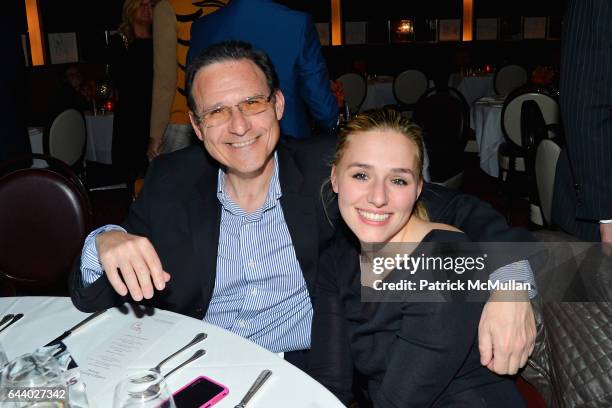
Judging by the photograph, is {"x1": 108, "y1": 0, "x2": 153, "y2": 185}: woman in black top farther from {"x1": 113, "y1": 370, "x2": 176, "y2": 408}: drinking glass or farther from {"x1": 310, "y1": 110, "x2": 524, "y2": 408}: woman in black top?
{"x1": 113, "y1": 370, "x2": 176, "y2": 408}: drinking glass

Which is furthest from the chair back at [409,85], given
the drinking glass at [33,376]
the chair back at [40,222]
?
the drinking glass at [33,376]

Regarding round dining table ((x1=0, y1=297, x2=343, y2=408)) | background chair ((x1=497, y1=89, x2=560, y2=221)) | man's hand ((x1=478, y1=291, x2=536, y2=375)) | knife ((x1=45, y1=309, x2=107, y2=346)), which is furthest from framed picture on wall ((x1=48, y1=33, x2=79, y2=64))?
man's hand ((x1=478, y1=291, x2=536, y2=375))

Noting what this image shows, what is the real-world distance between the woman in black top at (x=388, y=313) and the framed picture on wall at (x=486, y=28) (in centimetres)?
1155

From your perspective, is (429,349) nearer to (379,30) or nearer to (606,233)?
(606,233)

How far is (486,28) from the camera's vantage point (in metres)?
12.1

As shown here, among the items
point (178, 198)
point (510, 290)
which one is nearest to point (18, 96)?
point (178, 198)

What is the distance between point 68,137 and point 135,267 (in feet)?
12.7

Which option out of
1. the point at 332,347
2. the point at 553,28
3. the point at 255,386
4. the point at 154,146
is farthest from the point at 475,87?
the point at 255,386

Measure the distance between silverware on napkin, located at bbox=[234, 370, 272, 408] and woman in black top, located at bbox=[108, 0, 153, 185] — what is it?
290 cm

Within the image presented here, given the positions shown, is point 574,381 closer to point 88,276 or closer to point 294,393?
point 294,393

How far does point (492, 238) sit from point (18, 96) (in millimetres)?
3670

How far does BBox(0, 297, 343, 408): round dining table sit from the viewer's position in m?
1.17

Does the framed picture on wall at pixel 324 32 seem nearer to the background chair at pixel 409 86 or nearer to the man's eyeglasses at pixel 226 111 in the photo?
the background chair at pixel 409 86

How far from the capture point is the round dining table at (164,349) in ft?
3.84
